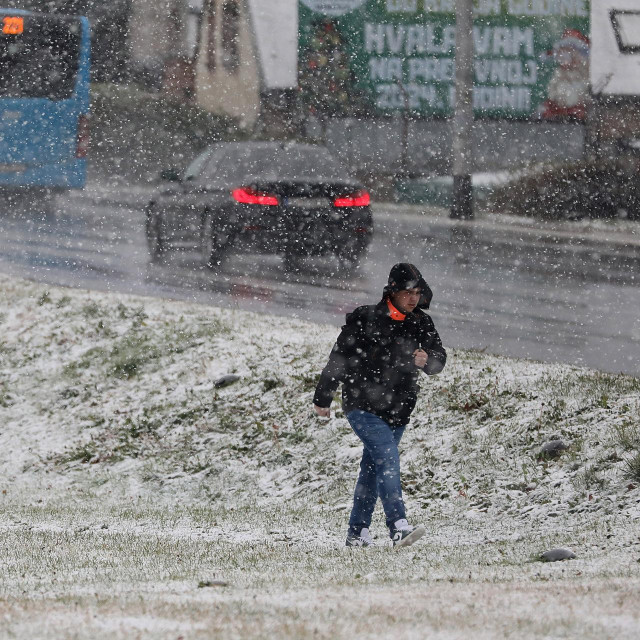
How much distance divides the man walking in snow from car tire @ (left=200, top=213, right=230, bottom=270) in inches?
402

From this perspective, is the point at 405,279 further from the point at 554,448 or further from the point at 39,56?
the point at 39,56

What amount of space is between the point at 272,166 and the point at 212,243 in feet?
4.50

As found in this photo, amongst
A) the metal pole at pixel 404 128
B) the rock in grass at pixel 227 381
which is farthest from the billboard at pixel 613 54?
the rock in grass at pixel 227 381

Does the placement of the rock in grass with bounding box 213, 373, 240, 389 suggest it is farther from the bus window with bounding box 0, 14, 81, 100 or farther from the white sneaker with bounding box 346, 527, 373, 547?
the bus window with bounding box 0, 14, 81, 100

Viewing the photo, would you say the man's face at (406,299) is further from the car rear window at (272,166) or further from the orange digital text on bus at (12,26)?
the orange digital text on bus at (12,26)

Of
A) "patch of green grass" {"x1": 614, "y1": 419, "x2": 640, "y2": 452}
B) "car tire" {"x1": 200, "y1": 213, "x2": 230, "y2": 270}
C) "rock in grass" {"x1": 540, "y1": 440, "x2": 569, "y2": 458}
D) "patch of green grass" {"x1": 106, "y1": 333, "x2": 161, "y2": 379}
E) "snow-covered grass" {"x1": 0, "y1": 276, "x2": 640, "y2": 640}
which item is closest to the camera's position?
"snow-covered grass" {"x1": 0, "y1": 276, "x2": 640, "y2": 640}

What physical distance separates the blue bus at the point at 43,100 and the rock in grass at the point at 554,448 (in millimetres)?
16323

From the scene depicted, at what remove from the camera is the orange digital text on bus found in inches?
983

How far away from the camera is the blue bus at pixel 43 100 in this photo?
24.4 meters

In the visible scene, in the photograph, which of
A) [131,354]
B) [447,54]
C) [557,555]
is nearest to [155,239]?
[131,354]

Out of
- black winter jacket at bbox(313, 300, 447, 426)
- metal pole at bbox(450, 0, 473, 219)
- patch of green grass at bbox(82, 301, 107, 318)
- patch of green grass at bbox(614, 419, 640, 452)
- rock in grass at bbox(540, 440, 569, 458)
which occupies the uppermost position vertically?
metal pole at bbox(450, 0, 473, 219)

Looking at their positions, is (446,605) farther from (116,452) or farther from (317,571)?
(116,452)

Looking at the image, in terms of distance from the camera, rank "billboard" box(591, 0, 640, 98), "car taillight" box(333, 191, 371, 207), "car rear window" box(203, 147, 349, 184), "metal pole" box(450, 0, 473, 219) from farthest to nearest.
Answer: "billboard" box(591, 0, 640, 98)
"metal pole" box(450, 0, 473, 219)
"car taillight" box(333, 191, 371, 207)
"car rear window" box(203, 147, 349, 184)

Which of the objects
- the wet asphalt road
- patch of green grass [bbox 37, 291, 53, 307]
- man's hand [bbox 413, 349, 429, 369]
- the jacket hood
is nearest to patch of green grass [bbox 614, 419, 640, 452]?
the wet asphalt road
